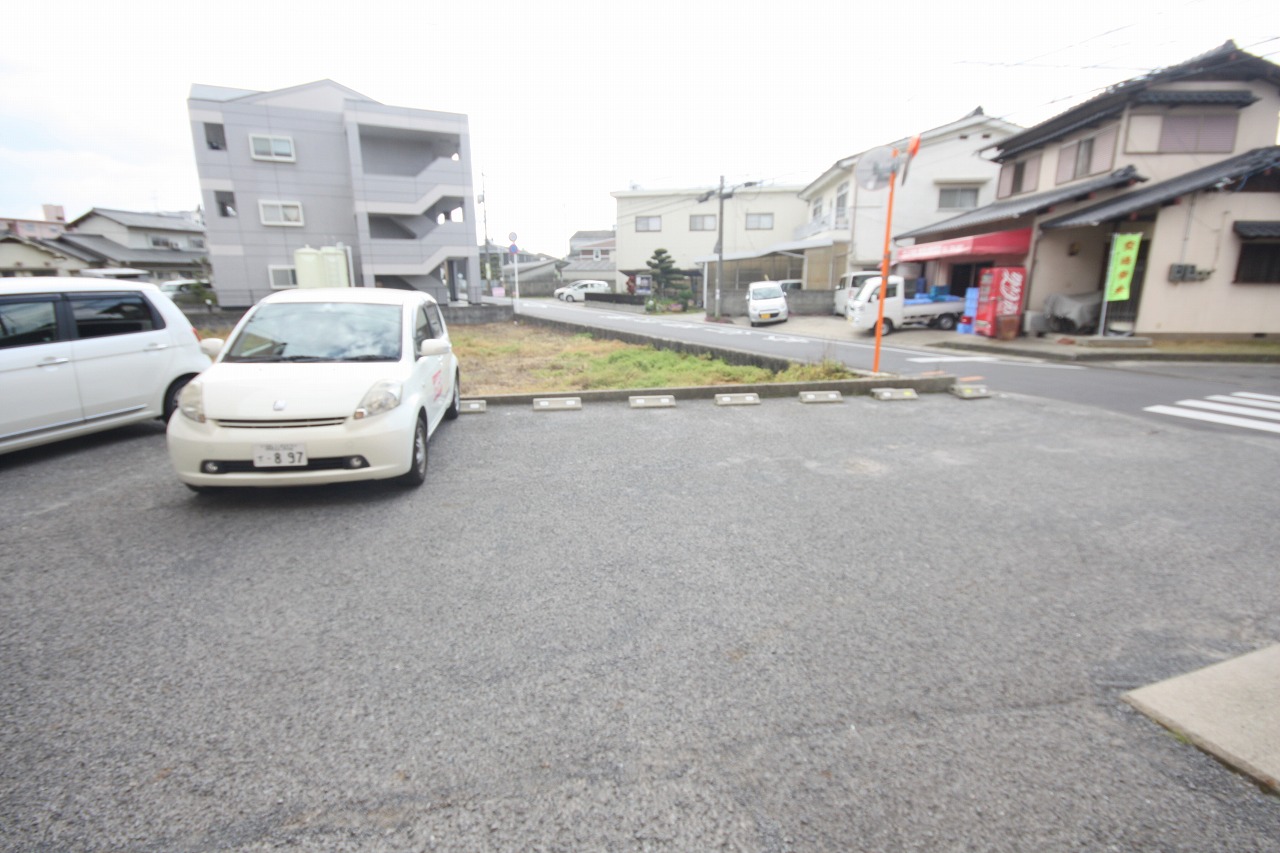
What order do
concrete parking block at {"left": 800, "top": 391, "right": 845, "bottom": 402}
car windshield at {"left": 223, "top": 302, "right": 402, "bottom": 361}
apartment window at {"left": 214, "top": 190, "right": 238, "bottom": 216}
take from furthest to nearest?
apartment window at {"left": 214, "top": 190, "right": 238, "bottom": 216}
concrete parking block at {"left": 800, "top": 391, "right": 845, "bottom": 402}
car windshield at {"left": 223, "top": 302, "right": 402, "bottom": 361}

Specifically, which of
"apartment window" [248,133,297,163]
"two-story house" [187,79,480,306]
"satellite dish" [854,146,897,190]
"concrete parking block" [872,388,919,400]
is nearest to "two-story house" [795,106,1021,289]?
"two-story house" [187,79,480,306]

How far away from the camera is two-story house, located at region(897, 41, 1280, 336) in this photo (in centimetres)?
1382

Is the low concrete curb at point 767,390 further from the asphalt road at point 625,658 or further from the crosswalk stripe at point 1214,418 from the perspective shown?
the asphalt road at point 625,658

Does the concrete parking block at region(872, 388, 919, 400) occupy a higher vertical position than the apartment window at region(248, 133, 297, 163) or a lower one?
lower

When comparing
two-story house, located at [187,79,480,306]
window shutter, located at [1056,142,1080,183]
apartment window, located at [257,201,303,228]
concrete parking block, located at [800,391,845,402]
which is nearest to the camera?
concrete parking block, located at [800,391,845,402]

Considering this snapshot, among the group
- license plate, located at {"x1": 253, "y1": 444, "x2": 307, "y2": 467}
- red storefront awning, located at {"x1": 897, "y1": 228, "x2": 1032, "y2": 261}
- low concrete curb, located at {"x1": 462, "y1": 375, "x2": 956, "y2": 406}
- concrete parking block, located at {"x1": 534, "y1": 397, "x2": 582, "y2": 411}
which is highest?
red storefront awning, located at {"x1": 897, "y1": 228, "x2": 1032, "y2": 261}

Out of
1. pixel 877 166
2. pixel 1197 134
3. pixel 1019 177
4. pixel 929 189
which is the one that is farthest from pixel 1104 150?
pixel 877 166

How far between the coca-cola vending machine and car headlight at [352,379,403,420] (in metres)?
16.8

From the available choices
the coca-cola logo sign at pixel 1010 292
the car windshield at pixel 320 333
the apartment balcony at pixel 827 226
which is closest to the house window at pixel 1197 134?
the coca-cola logo sign at pixel 1010 292

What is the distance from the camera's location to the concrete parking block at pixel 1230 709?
6.65 ft

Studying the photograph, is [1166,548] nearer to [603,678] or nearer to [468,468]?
[603,678]

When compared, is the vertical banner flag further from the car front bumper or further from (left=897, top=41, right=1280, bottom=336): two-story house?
the car front bumper

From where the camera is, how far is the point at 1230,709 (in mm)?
2248

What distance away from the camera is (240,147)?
21344mm
